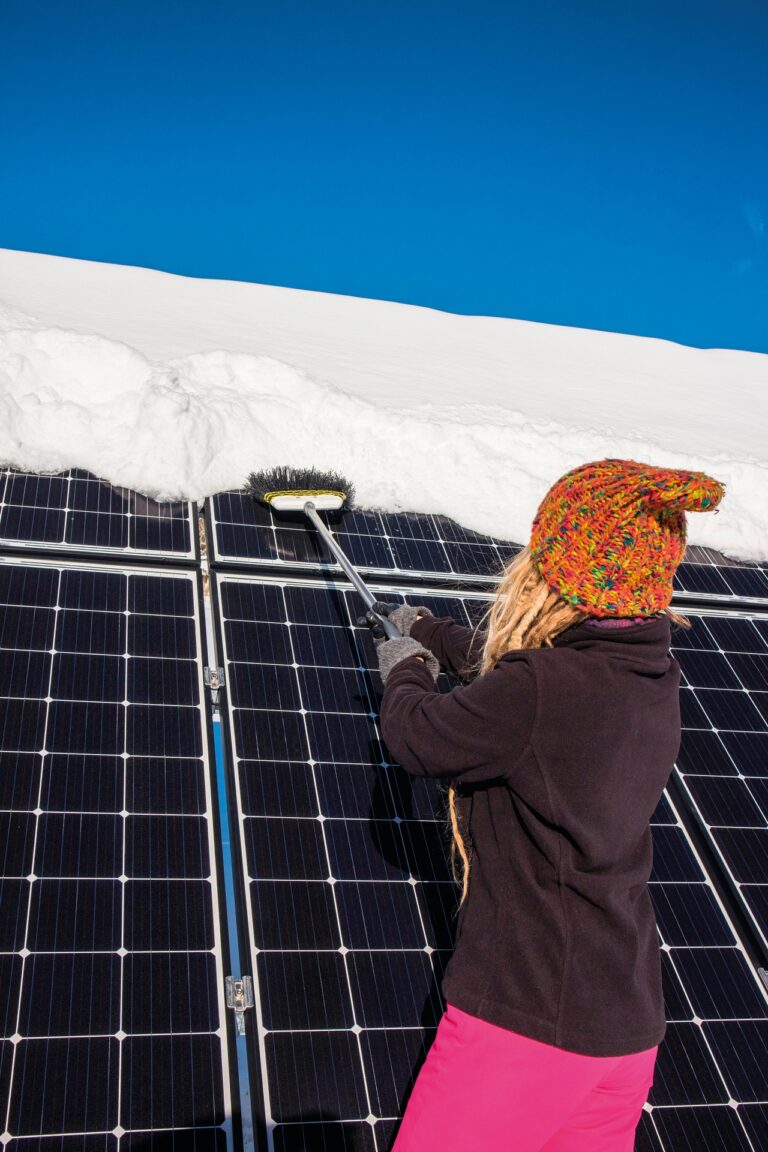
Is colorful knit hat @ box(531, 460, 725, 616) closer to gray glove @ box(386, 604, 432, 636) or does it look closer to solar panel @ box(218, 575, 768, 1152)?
gray glove @ box(386, 604, 432, 636)

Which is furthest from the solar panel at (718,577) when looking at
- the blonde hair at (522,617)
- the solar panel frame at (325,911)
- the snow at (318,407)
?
the blonde hair at (522,617)

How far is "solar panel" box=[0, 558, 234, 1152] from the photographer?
2.93 m

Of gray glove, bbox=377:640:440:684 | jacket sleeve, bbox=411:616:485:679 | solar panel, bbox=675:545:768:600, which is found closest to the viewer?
gray glove, bbox=377:640:440:684

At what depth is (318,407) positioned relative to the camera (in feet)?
22.5

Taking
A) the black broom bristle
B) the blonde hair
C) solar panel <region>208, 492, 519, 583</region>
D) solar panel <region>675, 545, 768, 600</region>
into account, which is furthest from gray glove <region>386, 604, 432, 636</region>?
solar panel <region>675, 545, 768, 600</region>

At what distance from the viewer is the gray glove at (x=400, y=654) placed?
2.88 m

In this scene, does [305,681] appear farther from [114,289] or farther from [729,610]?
[114,289]

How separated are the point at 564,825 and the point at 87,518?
11.5 ft

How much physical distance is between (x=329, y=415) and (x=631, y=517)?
452cm

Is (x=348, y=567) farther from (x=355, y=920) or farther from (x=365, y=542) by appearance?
(x=355, y=920)

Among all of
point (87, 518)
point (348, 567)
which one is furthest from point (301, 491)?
point (87, 518)

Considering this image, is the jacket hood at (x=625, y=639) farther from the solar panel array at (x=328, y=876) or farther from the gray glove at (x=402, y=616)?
the solar panel array at (x=328, y=876)

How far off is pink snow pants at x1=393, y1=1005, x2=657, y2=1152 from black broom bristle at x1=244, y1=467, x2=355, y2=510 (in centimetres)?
338

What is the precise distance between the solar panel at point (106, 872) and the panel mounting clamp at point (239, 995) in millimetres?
43
